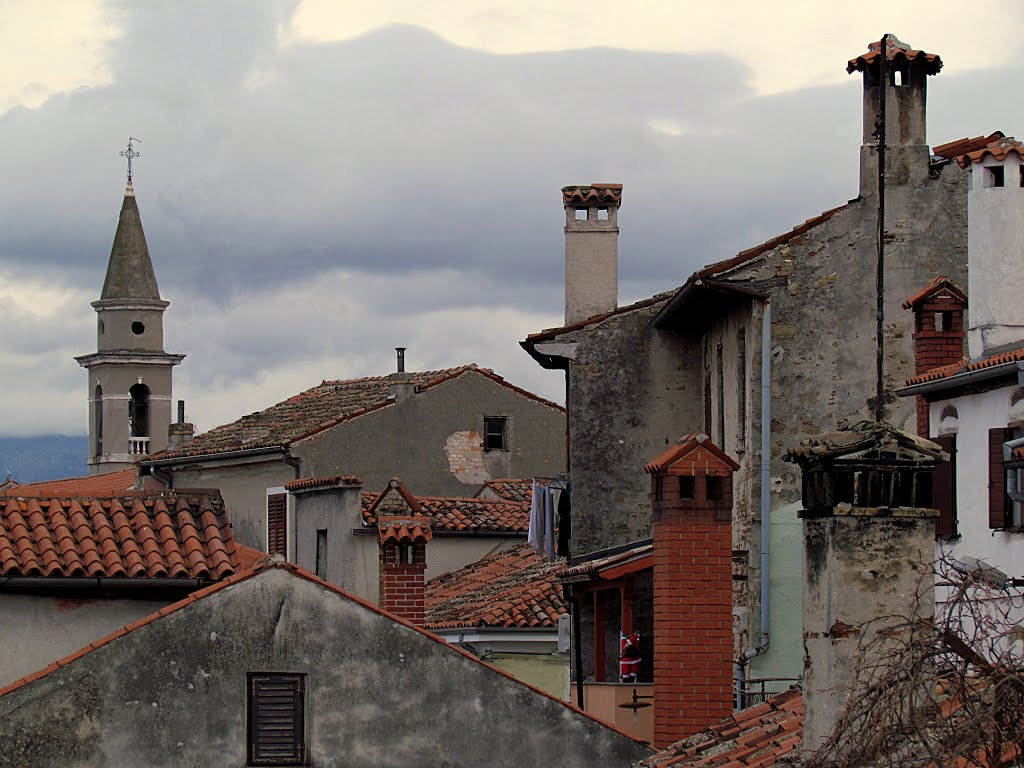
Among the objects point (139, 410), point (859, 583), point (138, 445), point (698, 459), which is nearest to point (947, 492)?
point (698, 459)

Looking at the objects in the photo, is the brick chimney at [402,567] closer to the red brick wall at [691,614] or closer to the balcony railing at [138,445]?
the red brick wall at [691,614]

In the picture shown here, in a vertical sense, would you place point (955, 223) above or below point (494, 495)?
above

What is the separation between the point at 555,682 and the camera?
31.1 m

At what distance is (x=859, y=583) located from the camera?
38.9 ft

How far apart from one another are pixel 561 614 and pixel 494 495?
473 inches

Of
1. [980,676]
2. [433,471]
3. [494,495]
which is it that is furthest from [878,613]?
[433,471]

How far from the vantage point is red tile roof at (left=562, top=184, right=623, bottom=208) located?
29.6 m

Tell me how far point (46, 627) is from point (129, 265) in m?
67.9

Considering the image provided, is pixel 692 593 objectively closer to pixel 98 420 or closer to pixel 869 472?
pixel 869 472

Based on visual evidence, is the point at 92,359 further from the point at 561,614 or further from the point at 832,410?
the point at 832,410

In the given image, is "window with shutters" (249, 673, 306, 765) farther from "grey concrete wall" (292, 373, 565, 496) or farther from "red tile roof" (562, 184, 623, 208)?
"grey concrete wall" (292, 373, 565, 496)

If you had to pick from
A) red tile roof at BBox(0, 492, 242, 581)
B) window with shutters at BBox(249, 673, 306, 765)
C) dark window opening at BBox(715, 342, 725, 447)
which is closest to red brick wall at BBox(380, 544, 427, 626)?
red tile roof at BBox(0, 492, 242, 581)

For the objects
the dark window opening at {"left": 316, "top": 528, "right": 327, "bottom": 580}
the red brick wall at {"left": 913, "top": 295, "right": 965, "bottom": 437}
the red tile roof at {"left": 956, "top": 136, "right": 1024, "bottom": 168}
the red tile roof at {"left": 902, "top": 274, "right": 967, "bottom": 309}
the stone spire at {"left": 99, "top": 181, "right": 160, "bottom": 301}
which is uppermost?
the stone spire at {"left": 99, "top": 181, "right": 160, "bottom": 301}

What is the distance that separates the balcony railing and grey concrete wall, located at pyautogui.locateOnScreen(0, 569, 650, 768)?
67359 millimetres
